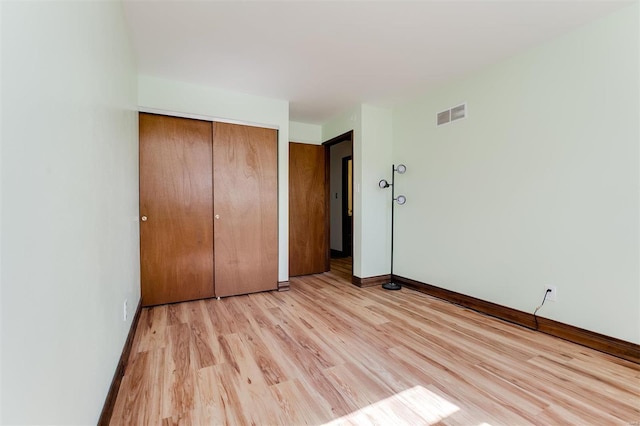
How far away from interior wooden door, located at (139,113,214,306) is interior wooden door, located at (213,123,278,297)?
116 millimetres

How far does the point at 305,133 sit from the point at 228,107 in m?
1.47

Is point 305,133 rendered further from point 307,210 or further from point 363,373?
point 363,373

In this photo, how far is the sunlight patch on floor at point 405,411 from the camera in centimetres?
135

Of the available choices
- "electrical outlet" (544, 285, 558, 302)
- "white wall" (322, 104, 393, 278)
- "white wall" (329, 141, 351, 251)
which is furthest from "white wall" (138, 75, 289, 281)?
"electrical outlet" (544, 285, 558, 302)

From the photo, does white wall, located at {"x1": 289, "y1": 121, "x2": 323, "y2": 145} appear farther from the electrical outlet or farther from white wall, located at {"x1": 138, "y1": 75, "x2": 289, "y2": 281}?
the electrical outlet

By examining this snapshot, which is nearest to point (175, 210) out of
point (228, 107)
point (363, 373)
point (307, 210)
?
point (228, 107)

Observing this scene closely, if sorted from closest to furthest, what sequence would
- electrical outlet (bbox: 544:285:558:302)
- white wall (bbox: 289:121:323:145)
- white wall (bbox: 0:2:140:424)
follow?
white wall (bbox: 0:2:140:424) < electrical outlet (bbox: 544:285:558:302) < white wall (bbox: 289:121:323:145)

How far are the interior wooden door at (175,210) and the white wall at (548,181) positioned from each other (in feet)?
8.48

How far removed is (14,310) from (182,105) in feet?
9.35

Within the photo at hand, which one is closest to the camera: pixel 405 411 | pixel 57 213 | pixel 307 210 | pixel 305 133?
pixel 57 213

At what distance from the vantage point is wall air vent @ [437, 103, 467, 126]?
9.65 ft

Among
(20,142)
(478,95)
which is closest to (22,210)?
(20,142)

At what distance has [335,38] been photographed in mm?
2211

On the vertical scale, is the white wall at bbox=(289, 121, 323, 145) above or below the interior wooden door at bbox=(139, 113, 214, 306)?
above
